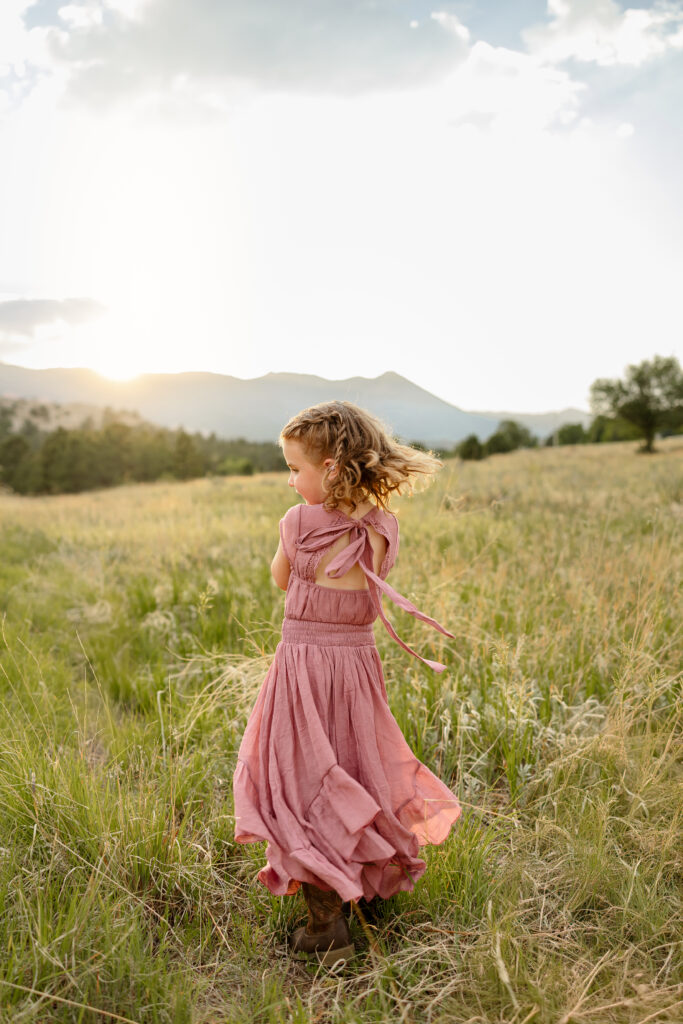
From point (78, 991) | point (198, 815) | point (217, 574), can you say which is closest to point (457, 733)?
point (198, 815)

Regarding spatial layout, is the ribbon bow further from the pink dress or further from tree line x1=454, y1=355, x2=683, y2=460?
tree line x1=454, y1=355, x2=683, y2=460

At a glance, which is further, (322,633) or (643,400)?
(643,400)

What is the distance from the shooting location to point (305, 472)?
249cm

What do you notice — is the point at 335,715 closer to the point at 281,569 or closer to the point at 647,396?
the point at 281,569

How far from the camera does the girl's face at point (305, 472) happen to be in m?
2.49

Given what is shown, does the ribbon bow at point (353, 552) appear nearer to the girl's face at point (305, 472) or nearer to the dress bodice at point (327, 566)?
the dress bodice at point (327, 566)

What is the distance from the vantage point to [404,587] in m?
5.16

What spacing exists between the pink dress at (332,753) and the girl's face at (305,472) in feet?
0.19

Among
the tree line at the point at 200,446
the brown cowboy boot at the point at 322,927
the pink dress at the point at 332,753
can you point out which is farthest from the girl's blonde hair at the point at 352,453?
the tree line at the point at 200,446

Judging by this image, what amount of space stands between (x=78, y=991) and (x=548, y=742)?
2530 millimetres

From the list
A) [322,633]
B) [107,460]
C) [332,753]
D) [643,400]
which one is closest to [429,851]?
[332,753]

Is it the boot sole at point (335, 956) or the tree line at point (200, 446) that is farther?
the tree line at point (200, 446)

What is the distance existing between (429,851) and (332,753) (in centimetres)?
62

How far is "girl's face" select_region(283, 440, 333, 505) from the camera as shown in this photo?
2488mm
